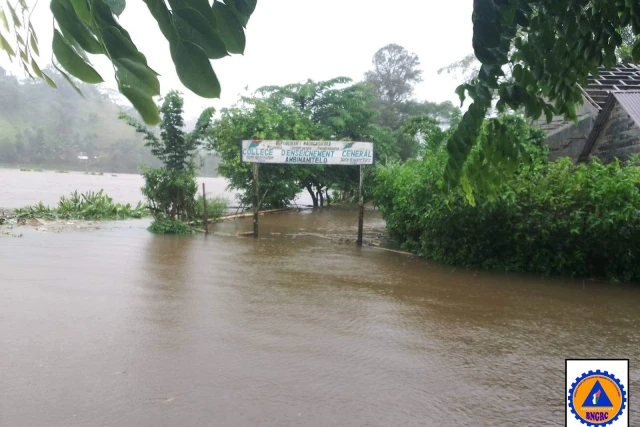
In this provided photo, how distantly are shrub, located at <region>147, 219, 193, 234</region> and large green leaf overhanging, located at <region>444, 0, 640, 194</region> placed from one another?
1304 cm

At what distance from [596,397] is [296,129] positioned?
21.0 meters

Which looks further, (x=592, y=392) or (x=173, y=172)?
(x=173, y=172)

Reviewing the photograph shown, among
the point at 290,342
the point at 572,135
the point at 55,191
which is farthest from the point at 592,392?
the point at 55,191

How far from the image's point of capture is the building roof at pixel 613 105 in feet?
36.0

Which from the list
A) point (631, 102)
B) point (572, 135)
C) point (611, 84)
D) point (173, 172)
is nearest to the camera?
point (631, 102)

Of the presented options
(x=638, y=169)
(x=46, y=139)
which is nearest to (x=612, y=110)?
(x=638, y=169)

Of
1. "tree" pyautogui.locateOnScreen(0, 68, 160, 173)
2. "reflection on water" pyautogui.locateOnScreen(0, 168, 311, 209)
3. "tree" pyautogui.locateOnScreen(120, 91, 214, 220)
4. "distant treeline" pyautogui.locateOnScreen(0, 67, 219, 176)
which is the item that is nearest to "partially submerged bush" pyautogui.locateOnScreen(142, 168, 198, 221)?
"tree" pyautogui.locateOnScreen(120, 91, 214, 220)

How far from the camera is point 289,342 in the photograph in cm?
508

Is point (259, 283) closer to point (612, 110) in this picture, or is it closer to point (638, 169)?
point (638, 169)

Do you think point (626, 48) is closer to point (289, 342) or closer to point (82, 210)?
point (289, 342)

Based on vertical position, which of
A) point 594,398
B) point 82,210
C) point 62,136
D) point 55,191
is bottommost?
point 594,398

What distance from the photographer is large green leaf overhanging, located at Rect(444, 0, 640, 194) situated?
1.96 meters

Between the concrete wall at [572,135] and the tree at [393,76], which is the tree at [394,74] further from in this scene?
the concrete wall at [572,135]

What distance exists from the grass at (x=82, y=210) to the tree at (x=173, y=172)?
3536 millimetres
